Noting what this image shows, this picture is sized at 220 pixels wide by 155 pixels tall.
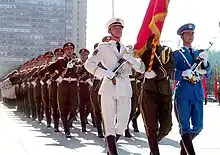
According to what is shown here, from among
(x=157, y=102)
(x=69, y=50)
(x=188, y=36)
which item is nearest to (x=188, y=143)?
(x=157, y=102)

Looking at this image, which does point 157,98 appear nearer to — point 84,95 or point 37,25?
point 84,95

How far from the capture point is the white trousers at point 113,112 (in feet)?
22.1

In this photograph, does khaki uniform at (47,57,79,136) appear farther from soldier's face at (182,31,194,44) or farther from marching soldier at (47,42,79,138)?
soldier's face at (182,31,194,44)

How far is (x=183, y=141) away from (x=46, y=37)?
6598cm

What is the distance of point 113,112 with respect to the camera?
6.77 metres

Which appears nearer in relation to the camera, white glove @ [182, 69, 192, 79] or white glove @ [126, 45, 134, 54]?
white glove @ [182, 69, 192, 79]

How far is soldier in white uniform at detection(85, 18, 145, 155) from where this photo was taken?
22.1 ft

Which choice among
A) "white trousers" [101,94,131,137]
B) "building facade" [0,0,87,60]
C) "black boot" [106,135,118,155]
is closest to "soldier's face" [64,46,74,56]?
"white trousers" [101,94,131,137]

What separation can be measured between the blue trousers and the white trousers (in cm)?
71

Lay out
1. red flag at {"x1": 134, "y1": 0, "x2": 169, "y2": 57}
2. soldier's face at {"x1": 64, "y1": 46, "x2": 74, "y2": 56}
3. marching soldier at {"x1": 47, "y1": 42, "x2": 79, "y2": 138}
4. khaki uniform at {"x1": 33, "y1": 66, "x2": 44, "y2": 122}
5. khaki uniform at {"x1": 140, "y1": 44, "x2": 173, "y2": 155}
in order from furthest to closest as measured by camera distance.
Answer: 1. khaki uniform at {"x1": 33, "y1": 66, "x2": 44, "y2": 122}
2. marching soldier at {"x1": 47, "y1": 42, "x2": 79, "y2": 138}
3. soldier's face at {"x1": 64, "y1": 46, "x2": 74, "y2": 56}
4. red flag at {"x1": 134, "y1": 0, "x2": 169, "y2": 57}
5. khaki uniform at {"x1": 140, "y1": 44, "x2": 173, "y2": 155}

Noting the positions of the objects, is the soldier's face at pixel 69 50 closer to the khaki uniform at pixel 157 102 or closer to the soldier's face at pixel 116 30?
the soldier's face at pixel 116 30

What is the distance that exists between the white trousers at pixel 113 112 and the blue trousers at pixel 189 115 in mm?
713

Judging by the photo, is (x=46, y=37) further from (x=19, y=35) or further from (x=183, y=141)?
(x=183, y=141)

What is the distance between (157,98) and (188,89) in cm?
42
